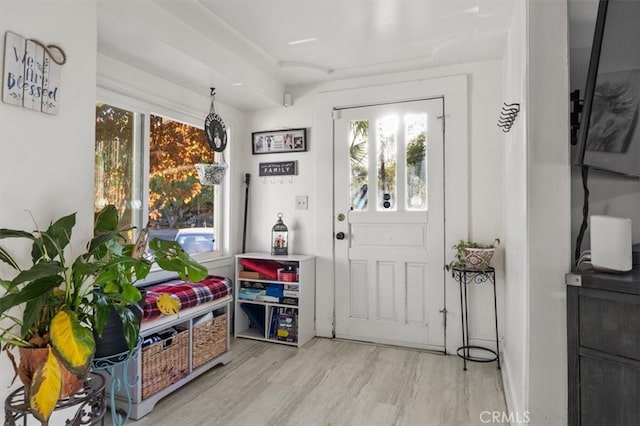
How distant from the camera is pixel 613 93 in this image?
1.31m

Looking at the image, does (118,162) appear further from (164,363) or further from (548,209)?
(548,209)

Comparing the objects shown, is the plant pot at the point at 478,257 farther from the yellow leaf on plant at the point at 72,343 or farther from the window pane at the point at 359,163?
the yellow leaf on plant at the point at 72,343

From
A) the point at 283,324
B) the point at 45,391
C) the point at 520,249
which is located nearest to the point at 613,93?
the point at 520,249

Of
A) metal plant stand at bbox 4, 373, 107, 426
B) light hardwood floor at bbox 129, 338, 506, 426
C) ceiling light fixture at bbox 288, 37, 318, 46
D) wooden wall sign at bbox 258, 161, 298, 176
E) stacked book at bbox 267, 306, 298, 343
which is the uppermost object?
ceiling light fixture at bbox 288, 37, 318, 46

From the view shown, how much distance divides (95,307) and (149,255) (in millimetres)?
1394

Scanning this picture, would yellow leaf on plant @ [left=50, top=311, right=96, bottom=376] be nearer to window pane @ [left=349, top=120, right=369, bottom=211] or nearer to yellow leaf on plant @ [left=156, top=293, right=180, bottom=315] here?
yellow leaf on plant @ [left=156, top=293, right=180, bottom=315]

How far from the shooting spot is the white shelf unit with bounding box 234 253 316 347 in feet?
10.6

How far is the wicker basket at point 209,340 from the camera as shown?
8.36 feet

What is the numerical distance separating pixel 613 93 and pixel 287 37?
2.07 metres

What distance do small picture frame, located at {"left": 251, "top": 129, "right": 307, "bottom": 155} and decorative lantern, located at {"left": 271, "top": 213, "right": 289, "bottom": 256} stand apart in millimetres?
681

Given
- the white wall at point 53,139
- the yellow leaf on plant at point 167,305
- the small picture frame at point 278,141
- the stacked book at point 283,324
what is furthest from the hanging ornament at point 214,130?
the yellow leaf on plant at point 167,305

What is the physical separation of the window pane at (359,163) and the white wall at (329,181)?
21cm

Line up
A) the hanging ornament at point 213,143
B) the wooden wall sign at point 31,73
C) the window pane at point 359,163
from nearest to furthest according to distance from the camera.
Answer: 1. the wooden wall sign at point 31,73
2. the hanging ornament at point 213,143
3. the window pane at point 359,163

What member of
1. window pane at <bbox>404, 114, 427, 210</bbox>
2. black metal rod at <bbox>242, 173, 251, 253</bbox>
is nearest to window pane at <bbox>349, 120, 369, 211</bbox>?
window pane at <bbox>404, 114, 427, 210</bbox>
